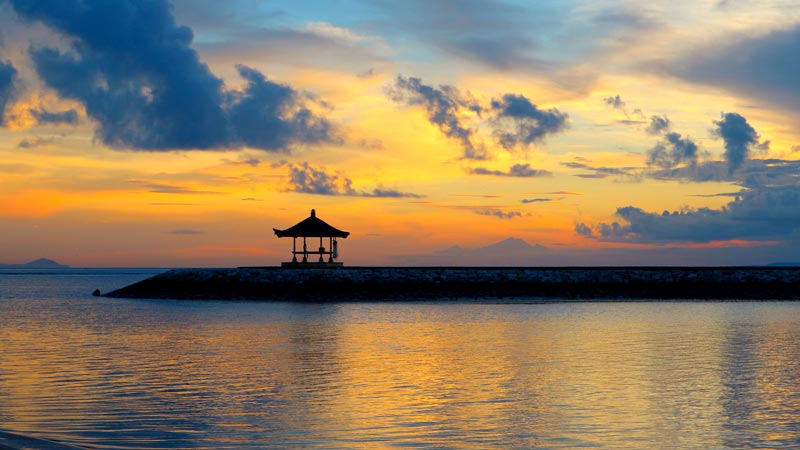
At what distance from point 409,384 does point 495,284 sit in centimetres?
4452

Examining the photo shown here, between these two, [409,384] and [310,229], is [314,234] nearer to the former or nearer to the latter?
[310,229]

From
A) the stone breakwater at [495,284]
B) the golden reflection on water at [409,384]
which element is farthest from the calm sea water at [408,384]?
the stone breakwater at [495,284]

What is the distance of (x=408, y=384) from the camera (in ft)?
65.2

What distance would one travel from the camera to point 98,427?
14727 millimetres

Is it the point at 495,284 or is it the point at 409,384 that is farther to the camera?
the point at 495,284

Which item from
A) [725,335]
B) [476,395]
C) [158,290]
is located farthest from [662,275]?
[476,395]

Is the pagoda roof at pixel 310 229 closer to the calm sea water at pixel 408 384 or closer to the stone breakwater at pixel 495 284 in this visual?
the stone breakwater at pixel 495 284

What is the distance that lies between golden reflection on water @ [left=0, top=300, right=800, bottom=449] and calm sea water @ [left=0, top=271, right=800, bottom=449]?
62 millimetres

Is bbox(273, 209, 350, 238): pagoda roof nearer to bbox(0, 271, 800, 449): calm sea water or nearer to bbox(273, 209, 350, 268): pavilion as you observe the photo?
bbox(273, 209, 350, 268): pavilion

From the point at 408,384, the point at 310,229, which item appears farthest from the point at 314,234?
the point at 408,384

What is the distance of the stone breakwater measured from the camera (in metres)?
62.1

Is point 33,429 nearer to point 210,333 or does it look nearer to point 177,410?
point 177,410

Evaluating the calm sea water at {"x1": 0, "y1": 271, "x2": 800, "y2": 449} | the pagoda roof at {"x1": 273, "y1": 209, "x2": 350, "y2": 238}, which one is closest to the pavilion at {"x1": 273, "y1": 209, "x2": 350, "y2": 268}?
the pagoda roof at {"x1": 273, "y1": 209, "x2": 350, "y2": 238}

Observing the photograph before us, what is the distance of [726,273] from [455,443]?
189 ft
